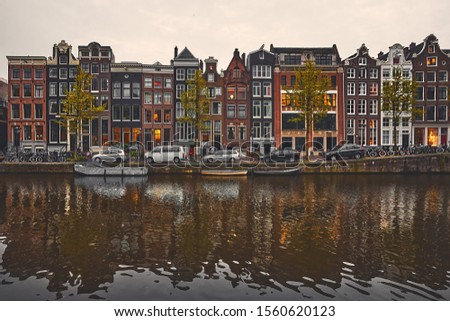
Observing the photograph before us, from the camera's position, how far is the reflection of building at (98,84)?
5419 cm

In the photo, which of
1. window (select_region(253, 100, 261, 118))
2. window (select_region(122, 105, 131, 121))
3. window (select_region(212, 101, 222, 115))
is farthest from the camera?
Result: window (select_region(253, 100, 261, 118))

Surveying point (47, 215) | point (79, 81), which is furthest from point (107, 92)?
point (47, 215)

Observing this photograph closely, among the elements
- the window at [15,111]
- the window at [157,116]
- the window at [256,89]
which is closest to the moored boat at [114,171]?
the window at [157,116]

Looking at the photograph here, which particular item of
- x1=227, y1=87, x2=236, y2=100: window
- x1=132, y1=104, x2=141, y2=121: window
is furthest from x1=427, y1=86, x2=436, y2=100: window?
x1=132, y1=104, x2=141, y2=121: window

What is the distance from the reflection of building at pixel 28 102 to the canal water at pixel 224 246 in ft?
107

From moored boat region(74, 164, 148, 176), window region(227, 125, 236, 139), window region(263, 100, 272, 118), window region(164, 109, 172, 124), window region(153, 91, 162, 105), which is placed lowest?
moored boat region(74, 164, 148, 176)

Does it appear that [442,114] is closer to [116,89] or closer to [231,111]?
[231,111]

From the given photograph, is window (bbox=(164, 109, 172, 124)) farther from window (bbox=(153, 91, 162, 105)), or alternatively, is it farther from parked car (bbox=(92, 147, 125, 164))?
parked car (bbox=(92, 147, 125, 164))

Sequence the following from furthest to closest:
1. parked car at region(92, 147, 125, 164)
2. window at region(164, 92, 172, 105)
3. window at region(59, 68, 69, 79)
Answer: window at region(164, 92, 172, 105)
window at region(59, 68, 69, 79)
parked car at region(92, 147, 125, 164)

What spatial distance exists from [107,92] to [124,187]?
3090 centimetres

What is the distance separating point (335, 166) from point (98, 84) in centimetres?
3881

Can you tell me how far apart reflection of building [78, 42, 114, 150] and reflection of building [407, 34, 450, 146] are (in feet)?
168

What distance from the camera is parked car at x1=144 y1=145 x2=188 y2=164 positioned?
40062mm

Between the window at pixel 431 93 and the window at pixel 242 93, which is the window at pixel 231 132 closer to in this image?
the window at pixel 242 93
